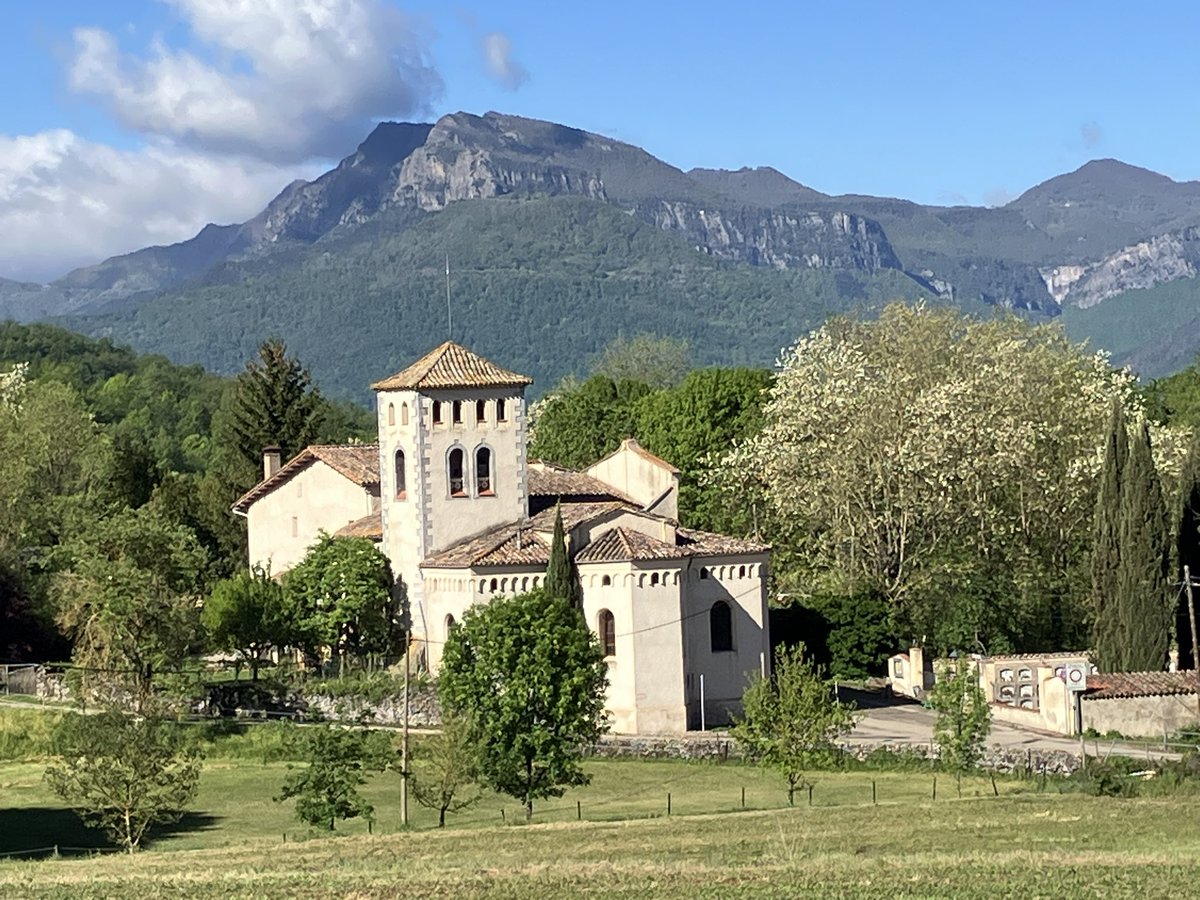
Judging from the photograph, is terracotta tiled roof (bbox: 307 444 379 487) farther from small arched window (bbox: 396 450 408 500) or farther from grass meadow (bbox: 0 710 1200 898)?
grass meadow (bbox: 0 710 1200 898)

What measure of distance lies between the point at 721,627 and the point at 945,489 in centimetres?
1533

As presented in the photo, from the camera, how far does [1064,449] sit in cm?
7550

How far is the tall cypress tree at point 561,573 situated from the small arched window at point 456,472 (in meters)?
5.48

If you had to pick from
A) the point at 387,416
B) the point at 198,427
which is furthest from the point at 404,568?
the point at 198,427

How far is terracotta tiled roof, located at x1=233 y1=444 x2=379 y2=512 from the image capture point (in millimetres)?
71875

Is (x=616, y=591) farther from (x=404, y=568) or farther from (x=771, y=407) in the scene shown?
(x=771, y=407)

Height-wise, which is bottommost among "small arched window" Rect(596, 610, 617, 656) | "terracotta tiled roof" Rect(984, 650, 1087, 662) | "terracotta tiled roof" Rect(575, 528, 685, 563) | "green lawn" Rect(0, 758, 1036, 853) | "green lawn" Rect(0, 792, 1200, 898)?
"green lawn" Rect(0, 792, 1200, 898)

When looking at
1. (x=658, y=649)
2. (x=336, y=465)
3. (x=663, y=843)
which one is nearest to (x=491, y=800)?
(x=658, y=649)

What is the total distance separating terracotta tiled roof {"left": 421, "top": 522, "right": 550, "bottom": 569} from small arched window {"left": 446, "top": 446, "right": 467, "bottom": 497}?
1.63m

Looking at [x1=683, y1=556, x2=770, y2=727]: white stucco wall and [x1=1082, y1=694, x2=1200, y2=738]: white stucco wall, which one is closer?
[x1=1082, y1=694, x2=1200, y2=738]: white stucco wall

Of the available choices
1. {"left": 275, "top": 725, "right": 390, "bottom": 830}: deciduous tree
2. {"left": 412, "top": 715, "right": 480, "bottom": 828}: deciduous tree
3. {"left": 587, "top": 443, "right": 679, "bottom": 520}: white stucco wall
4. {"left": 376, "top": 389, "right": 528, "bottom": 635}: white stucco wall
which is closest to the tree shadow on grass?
{"left": 275, "top": 725, "right": 390, "bottom": 830}: deciduous tree

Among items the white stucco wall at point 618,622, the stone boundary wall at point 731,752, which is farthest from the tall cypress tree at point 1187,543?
the white stucco wall at point 618,622

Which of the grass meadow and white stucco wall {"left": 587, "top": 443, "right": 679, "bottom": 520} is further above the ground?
white stucco wall {"left": 587, "top": 443, "right": 679, "bottom": 520}

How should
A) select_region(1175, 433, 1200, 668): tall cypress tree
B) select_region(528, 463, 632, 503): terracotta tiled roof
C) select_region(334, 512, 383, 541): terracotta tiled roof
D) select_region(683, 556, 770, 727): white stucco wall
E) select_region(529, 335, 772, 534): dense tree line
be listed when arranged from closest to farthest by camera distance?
1. select_region(683, 556, 770, 727): white stucco wall
2. select_region(1175, 433, 1200, 668): tall cypress tree
3. select_region(334, 512, 383, 541): terracotta tiled roof
4. select_region(528, 463, 632, 503): terracotta tiled roof
5. select_region(529, 335, 772, 534): dense tree line
